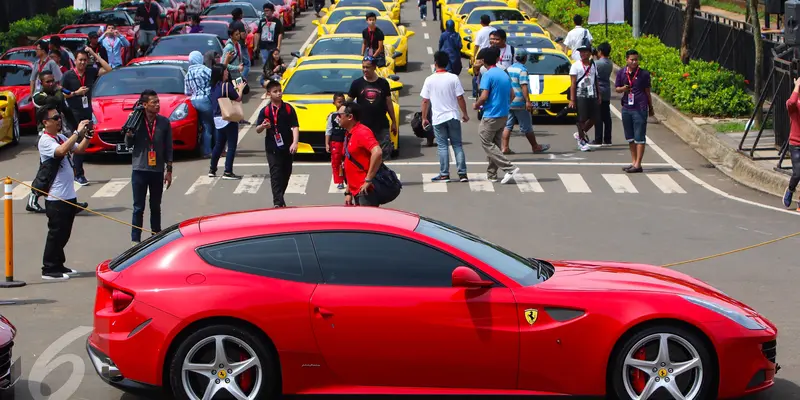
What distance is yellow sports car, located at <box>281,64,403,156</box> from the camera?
746 inches

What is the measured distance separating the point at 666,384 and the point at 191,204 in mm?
9700

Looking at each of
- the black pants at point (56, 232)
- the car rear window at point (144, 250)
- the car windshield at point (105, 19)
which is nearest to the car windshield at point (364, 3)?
the car windshield at point (105, 19)

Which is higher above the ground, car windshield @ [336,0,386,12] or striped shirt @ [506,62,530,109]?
car windshield @ [336,0,386,12]

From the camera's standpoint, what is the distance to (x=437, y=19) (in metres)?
45.6

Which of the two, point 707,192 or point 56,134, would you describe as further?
point 707,192

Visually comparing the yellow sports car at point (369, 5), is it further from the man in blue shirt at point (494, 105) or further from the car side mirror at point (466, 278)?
the car side mirror at point (466, 278)

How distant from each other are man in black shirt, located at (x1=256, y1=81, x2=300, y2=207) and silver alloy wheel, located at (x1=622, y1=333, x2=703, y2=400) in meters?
7.53

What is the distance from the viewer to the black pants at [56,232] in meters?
11.8

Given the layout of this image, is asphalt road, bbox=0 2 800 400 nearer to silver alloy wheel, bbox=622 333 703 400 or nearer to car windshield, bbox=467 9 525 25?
silver alloy wheel, bbox=622 333 703 400

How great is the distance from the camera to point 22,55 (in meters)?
25.0

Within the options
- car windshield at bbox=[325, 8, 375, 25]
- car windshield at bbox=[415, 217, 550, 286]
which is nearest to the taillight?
car windshield at bbox=[415, 217, 550, 286]

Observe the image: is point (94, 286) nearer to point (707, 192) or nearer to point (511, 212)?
point (511, 212)

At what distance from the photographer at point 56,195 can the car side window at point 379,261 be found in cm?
507

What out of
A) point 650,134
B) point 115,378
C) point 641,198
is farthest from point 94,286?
point 650,134
